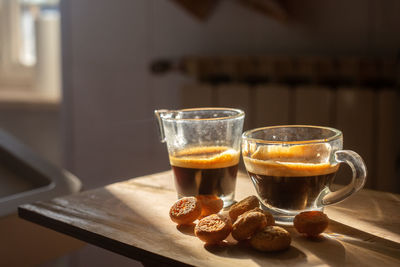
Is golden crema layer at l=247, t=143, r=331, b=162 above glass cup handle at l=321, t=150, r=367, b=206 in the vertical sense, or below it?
above

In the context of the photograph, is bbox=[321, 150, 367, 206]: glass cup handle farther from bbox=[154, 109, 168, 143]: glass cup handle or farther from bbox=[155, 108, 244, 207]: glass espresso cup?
bbox=[154, 109, 168, 143]: glass cup handle

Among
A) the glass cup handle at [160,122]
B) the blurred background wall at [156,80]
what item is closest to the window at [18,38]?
the blurred background wall at [156,80]

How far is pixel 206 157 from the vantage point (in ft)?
2.39

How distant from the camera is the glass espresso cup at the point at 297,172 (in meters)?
0.63

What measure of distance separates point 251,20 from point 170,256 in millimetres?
1411

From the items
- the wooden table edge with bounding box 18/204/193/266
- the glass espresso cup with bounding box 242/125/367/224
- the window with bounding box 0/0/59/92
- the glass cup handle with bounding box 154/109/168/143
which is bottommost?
the wooden table edge with bounding box 18/204/193/266

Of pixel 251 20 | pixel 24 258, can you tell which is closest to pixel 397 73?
pixel 251 20

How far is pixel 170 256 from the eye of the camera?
0.54m

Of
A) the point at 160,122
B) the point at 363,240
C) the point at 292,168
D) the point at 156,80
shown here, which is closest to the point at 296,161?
the point at 292,168

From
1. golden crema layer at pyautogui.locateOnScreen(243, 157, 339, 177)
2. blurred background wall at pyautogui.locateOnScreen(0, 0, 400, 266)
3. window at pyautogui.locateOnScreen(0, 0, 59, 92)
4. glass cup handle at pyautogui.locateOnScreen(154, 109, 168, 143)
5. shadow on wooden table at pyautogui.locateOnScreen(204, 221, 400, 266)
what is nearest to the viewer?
shadow on wooden table at pyautogui.locateOnScreen(204, 221, 400, 266)

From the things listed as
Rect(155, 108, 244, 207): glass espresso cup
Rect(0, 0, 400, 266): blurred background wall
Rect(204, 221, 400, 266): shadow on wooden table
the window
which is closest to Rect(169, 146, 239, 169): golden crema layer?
Rect(155, 108, 244, 207): glass espresso cup

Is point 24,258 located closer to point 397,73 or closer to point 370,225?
point 370,225

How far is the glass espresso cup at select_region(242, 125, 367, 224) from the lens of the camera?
0.63 meters

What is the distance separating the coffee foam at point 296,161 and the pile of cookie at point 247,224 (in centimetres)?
5
